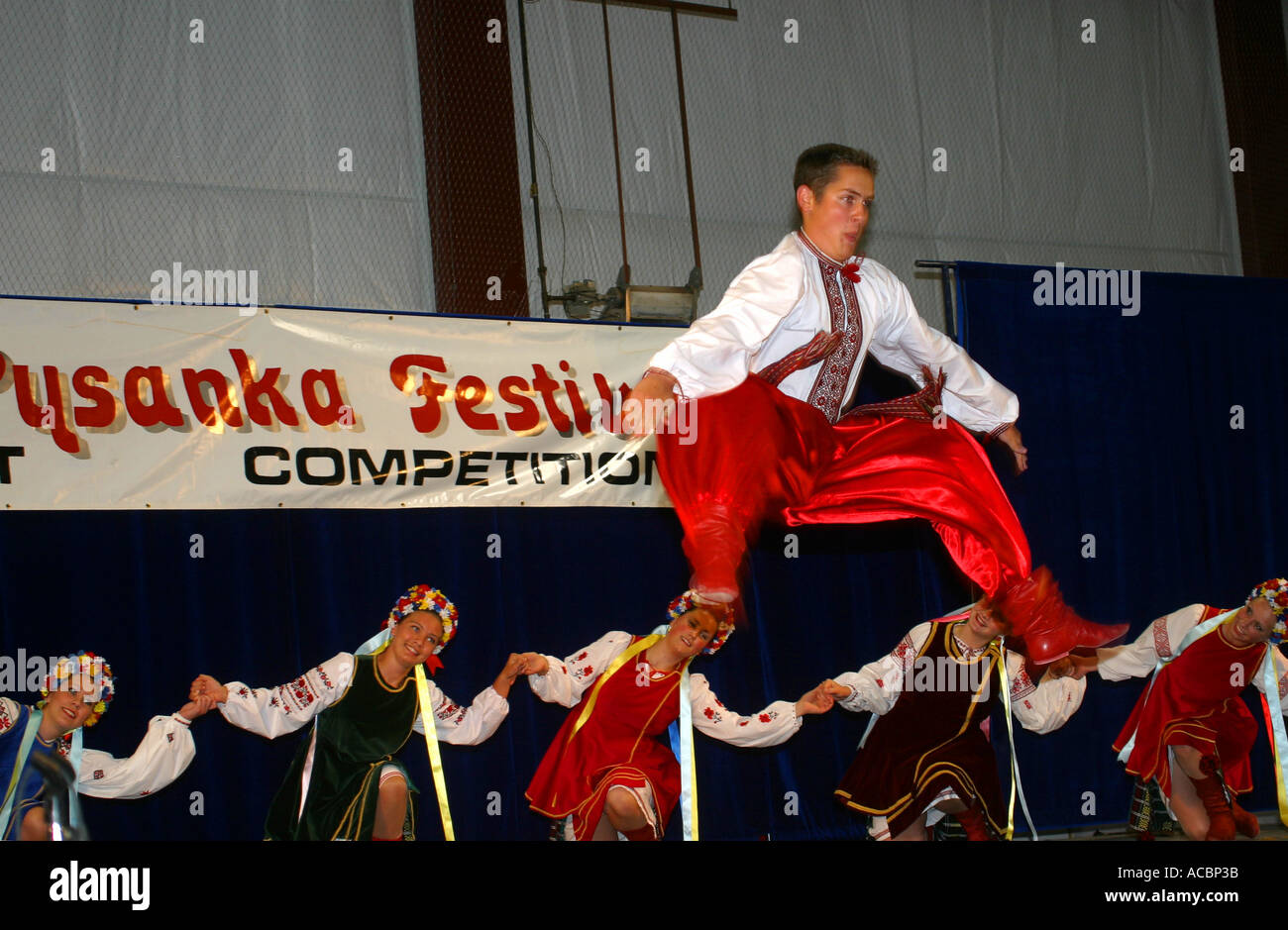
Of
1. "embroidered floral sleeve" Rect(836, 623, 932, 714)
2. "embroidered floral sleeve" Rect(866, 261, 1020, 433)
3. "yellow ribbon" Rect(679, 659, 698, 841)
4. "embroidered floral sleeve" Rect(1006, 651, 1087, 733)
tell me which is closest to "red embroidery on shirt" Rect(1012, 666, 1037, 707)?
"embroidered floral sleeve" Rect(1006, 651, 1087, 733)

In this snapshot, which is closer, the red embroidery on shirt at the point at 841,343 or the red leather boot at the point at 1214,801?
the red embroidery on shirt at the point at 841,343

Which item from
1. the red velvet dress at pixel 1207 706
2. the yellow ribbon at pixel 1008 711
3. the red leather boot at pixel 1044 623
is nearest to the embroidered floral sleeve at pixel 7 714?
the red leather boot at pixel 1044 623

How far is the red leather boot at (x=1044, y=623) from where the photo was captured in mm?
3150

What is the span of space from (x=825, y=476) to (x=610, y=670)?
6.90ft

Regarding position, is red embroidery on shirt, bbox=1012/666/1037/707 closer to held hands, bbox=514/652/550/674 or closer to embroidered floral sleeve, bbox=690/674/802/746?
embroidered floral sleeve, bbox=690/674/802/746

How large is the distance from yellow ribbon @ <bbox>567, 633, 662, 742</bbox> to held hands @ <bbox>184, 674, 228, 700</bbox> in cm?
129

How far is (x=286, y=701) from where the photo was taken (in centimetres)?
480

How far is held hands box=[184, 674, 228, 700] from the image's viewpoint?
4648mm

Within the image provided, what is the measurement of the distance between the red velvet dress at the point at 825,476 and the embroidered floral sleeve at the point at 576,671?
84.5 inches

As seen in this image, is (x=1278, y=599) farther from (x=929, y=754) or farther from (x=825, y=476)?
(x=825, y=476)

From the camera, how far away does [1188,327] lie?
650 centimetres

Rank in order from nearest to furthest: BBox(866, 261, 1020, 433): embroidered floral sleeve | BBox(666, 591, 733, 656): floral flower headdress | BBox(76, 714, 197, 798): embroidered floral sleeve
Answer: BBox(866, 261, 1020, 433): embroidered floral sleeve
BBox(76, 714, 197, 798): embroidered floral sleeve
BBox(666, 591, 733, 656): floral flower headdress

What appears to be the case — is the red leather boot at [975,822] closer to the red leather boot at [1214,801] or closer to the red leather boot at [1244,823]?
the red leather boot at [1214,801]

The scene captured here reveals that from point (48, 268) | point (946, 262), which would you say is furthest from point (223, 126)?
point (946, 262)
